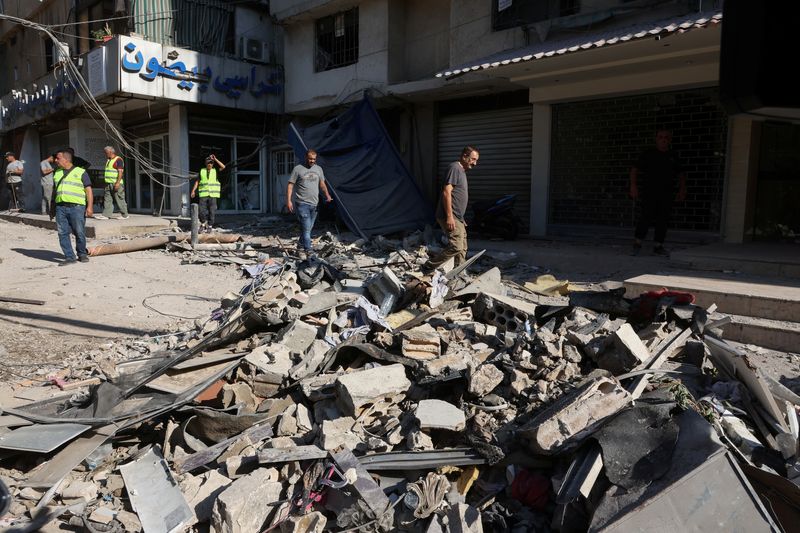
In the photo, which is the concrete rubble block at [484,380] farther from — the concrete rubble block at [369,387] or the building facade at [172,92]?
the building facade at [172,92]

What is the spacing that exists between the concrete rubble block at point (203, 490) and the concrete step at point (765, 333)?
14.5 ft

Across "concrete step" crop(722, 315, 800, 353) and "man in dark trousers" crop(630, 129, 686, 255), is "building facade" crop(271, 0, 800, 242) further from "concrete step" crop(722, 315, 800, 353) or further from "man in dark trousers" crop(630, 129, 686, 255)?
"concrete step" crop(722, 315, 800, 353)

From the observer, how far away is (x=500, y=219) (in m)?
10.4

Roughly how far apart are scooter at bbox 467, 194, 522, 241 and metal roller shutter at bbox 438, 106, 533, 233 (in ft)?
3.22

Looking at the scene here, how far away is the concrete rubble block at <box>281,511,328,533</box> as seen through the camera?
110 inches

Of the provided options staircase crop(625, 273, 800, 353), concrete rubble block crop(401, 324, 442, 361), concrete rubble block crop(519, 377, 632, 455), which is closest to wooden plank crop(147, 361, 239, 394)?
concrete rubble block crop(401, 324, 442, 361)

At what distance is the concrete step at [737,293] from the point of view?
4863 millimetres

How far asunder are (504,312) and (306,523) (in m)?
2.67

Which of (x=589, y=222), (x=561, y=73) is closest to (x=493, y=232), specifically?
(x=589, y=222)

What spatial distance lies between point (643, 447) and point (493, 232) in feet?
26.1

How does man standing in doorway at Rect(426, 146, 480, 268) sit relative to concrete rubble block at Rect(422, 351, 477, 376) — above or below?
above

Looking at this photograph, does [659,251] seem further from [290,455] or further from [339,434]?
[290,455]

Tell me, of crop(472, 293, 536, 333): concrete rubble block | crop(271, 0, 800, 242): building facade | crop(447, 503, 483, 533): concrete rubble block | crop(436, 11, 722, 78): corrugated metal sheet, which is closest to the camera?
crop(447, 503, 483, 533): concrete rubble block

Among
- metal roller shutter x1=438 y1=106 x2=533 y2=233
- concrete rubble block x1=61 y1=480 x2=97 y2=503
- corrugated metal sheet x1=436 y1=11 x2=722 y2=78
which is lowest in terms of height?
concrete rubble block x1=61 y1=480 x2=97 y2=503
